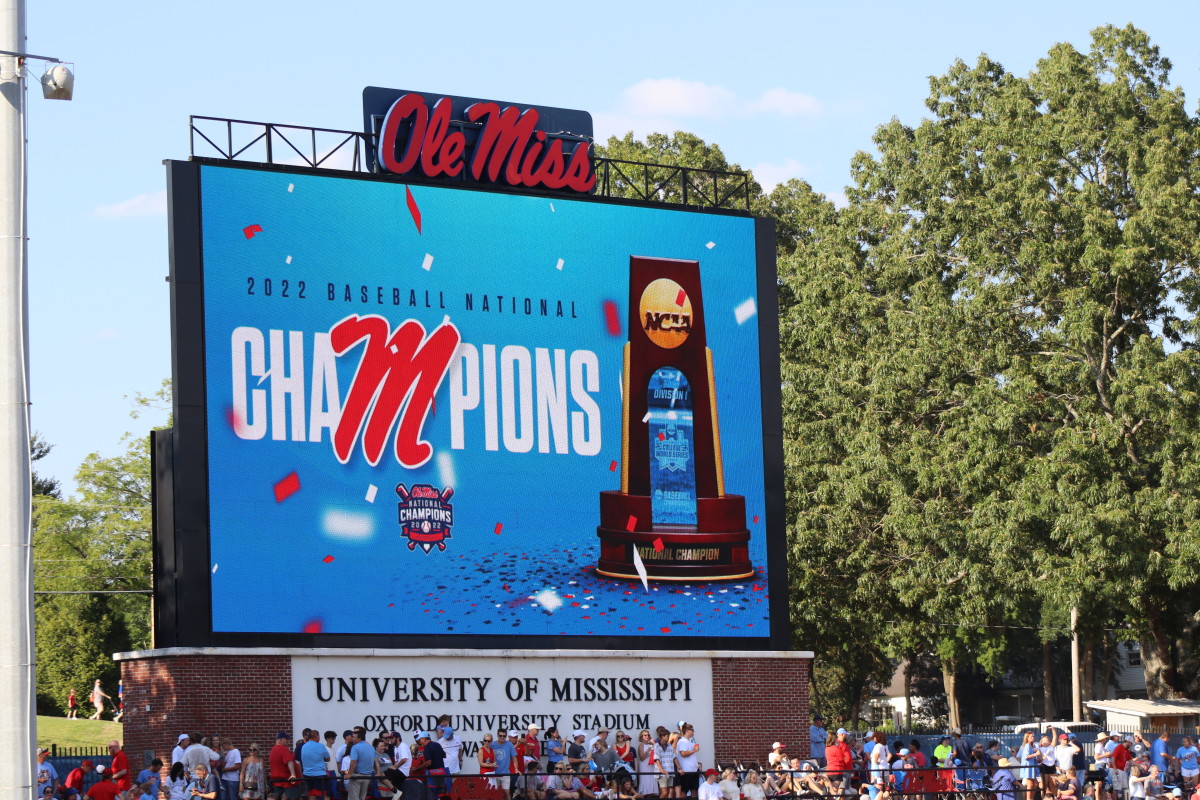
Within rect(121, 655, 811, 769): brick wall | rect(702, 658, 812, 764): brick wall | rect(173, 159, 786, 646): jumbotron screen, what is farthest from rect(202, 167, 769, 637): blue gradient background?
rect(702, 658, 812, 764): brick wall

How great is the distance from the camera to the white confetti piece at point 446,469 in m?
27.9

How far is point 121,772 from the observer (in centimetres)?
2258

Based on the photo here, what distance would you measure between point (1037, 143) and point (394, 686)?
23571 mm

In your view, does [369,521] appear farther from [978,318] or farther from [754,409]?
[978,318]

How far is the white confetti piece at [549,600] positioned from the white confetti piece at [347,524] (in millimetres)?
3380

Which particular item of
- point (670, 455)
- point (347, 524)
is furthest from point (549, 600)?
point (347, 524)

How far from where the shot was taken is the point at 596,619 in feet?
94.7

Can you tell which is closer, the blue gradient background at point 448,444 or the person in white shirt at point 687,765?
the blue gradient background at point 448,444

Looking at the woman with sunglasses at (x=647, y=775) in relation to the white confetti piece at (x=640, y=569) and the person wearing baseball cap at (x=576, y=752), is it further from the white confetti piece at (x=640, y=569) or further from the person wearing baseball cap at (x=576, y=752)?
the white confetti piece at (x=640, y=569)

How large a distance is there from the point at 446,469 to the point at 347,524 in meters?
2.12

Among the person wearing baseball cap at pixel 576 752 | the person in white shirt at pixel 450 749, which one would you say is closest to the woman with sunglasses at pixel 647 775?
the person wearing baseball cap at pixel 576 752

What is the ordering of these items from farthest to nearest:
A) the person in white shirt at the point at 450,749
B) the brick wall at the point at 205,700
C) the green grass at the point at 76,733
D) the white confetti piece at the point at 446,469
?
the green grass at the point at 76,733 < the white confetti piece at the point at 446,469 < the person in white shirt at the point at 450,749 < the brick wall at the point at 205,700

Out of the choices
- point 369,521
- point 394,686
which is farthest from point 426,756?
point 369,521

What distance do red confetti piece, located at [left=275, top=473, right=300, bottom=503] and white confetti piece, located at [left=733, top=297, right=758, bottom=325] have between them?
377 inches
